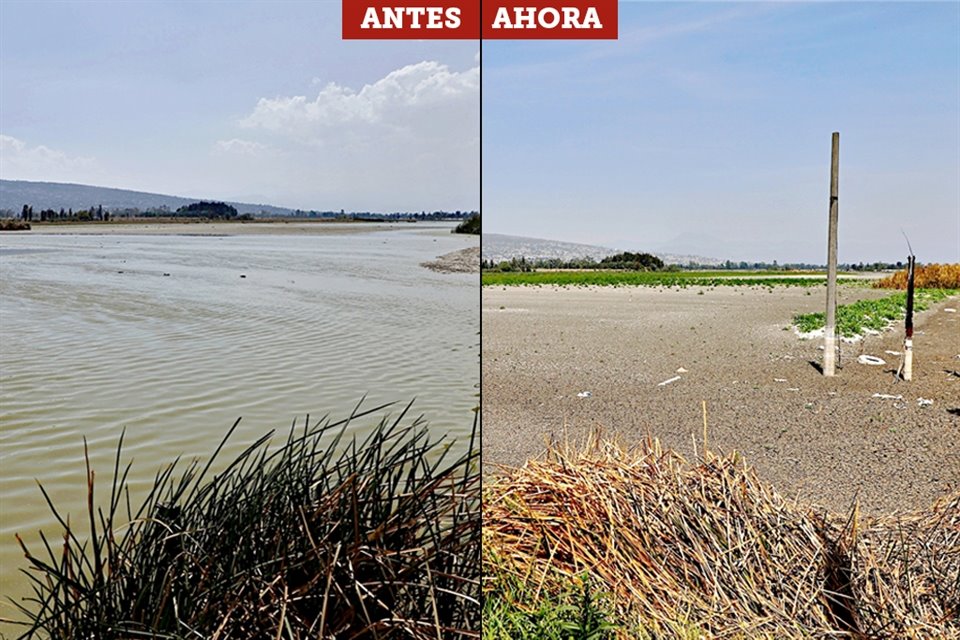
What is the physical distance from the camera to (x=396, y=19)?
3375mm

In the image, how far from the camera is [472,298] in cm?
1052

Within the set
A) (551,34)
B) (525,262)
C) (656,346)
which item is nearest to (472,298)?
(656,346)

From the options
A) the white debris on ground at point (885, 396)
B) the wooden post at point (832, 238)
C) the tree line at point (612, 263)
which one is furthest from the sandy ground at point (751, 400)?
the tree line at point (612, 263)

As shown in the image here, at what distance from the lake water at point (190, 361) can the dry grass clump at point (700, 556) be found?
51 centimetres

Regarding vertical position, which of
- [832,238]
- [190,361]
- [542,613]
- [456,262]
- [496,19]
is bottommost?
[190,361]

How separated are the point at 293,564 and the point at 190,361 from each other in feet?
20.4

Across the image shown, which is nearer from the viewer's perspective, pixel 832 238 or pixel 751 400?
pixel 751 400

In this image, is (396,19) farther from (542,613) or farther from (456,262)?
(456,262)

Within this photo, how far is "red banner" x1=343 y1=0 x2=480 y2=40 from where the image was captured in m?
3.23

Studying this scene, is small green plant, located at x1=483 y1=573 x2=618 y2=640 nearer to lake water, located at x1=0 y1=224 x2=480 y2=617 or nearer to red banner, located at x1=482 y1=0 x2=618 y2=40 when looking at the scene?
lake water, located at x1=0 y1=224 x2=480 y2=617

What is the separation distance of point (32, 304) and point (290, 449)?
9860 millimetres

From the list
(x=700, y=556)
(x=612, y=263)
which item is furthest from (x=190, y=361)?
(x=612, y=263)

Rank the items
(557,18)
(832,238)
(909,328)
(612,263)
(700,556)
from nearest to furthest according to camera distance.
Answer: (700,556)
(557,18)
(909,328)
(832,238)
(612,263)

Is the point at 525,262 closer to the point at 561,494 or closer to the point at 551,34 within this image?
the point at 551,34
